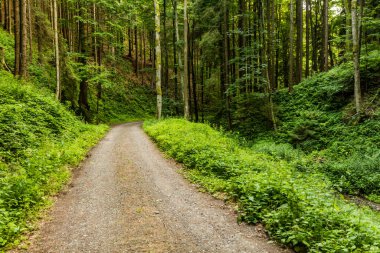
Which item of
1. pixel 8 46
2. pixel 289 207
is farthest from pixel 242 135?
pixel 8 46

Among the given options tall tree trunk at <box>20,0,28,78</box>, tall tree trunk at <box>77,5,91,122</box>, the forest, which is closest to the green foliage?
the forest

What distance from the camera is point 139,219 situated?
20.1 ft

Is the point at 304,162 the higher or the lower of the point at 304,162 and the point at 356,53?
the lower

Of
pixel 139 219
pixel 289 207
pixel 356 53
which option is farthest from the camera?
pixel 356 53

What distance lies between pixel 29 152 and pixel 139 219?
565 centimetres

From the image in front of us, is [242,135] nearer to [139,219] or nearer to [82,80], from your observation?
[82,80]

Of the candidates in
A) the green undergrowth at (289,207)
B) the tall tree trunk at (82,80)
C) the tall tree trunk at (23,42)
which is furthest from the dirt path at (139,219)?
the tall tree trunk at (82,80)

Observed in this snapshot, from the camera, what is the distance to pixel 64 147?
11.8 m

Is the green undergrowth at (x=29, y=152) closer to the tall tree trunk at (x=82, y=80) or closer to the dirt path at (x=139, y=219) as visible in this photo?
the dirt path at (x=139, y=219)

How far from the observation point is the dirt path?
504 centimetres

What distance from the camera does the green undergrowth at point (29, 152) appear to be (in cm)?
605

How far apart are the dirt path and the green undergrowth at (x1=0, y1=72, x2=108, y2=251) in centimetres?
50

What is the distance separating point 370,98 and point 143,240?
17.8 m

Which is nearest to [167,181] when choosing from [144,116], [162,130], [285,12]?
[162,130]
